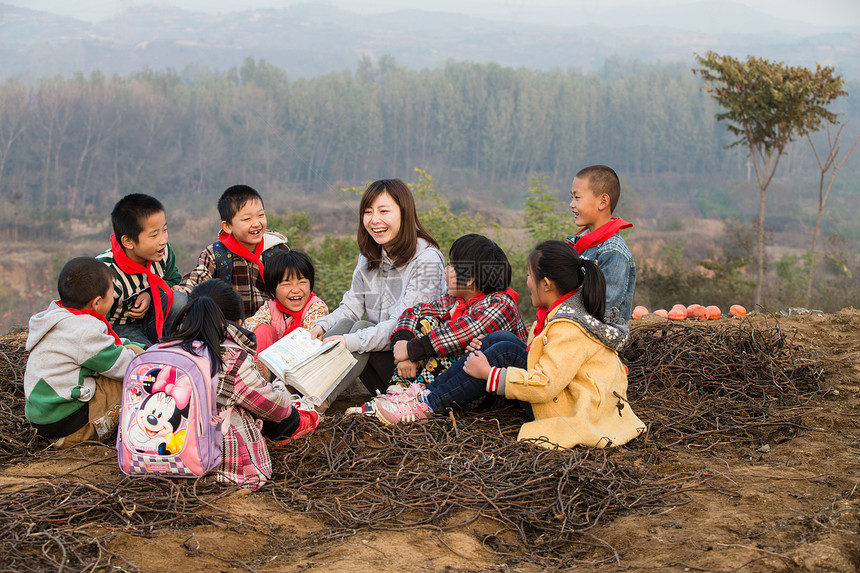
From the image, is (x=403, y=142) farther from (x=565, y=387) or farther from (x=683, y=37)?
(x=683, y=37)

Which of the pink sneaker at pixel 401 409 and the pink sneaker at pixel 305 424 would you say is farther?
the pink sneaker at pixel 401 409

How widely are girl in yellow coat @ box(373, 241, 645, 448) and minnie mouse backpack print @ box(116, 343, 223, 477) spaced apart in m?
1.39

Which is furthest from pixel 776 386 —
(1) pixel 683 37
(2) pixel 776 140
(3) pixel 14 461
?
(1) pixel 683 37

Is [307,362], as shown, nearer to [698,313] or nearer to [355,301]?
[355,301]

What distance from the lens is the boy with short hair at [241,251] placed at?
177 inches

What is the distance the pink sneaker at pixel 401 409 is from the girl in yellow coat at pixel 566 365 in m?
0.39

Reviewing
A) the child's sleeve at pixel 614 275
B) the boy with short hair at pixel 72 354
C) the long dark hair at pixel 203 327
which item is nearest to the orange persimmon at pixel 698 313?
the child's sleeve at pixel 614 275

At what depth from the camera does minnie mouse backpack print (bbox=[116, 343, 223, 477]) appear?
111 inches

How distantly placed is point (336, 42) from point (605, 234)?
35.0 meters

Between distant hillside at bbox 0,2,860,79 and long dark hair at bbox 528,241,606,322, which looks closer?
long dark hair at bbox 528,241,606,322

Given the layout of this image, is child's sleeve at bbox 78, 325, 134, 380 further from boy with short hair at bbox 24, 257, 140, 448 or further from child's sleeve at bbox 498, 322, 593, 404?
child's sleeve at bbox 498, 322, 593, 404

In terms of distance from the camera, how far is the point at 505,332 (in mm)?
3783

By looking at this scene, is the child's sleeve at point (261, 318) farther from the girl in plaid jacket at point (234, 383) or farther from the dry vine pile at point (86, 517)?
the dry vine pile at point (86, 517)

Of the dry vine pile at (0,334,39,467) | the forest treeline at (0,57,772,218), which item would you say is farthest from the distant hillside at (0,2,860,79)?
the dry vine pile at (0,334,39,467)
